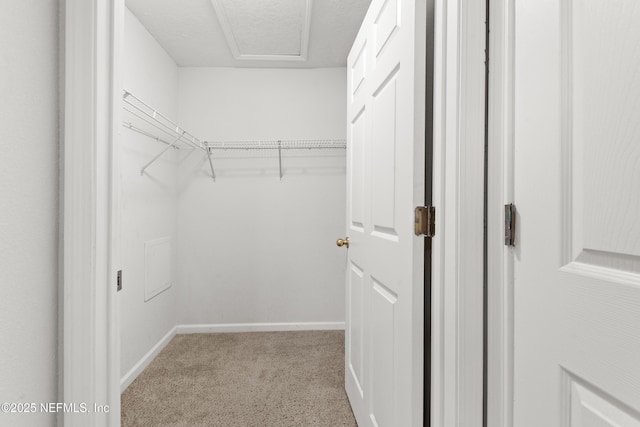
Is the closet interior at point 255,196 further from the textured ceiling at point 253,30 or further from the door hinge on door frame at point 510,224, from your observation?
the door hinge on door frame at point 510,224

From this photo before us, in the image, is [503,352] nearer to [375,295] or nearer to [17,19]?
[375,295]

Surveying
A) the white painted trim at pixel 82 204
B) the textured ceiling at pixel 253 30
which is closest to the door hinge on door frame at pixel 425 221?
the white painted trim at pixel 82 204

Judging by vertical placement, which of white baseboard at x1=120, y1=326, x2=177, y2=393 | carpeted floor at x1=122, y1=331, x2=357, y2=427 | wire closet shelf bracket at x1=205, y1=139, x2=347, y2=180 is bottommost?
carpeted floor at x1=122, y1=331, x2=357, y2=427

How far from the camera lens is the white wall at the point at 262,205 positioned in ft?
8.90

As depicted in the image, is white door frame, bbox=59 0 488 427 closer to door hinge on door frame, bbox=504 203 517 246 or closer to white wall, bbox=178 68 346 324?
door hinge on door frame, bbox=504 203 517 246

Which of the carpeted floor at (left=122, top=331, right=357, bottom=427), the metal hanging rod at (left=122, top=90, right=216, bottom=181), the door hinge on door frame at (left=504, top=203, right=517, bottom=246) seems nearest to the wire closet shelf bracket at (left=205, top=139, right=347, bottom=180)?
the metal hanging rod at (left=122, top=90, right=216, bottom=181)

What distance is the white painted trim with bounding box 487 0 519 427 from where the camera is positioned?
71cm

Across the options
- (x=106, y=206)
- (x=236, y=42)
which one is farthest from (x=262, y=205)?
(x=106, y=206)

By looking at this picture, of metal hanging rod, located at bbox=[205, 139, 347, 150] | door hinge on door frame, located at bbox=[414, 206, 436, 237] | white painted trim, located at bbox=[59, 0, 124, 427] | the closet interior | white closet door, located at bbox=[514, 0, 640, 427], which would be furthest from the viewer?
the closet interior

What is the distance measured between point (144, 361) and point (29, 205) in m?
1.86

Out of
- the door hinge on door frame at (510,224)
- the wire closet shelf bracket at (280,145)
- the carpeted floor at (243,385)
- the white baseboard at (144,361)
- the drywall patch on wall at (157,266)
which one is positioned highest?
the wire closet shelf bracket at (280,145)

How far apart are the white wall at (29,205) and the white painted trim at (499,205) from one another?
3.30ft

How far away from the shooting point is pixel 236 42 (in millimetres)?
2305

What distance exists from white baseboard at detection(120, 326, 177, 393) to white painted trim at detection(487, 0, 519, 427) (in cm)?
200
